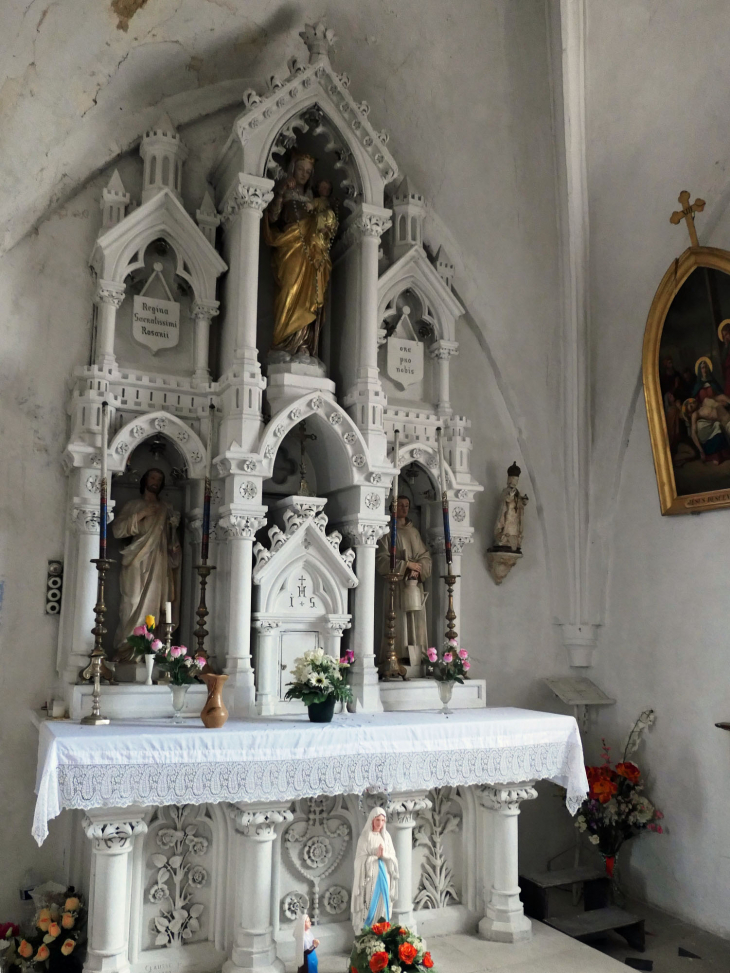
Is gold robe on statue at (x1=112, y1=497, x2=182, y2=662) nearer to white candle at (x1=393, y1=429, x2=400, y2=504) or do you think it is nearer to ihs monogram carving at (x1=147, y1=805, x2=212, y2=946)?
ihs monogram carving at (x1=147, y1=805, x2=212, y2=946)

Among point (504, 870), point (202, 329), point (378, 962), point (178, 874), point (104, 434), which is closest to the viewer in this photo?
point (378, 962)

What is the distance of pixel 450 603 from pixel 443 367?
2.10m

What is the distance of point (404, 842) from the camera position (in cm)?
605

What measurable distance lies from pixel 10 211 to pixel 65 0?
1.45 meters

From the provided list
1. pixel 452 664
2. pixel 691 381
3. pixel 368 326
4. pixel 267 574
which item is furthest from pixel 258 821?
pixel 691 381

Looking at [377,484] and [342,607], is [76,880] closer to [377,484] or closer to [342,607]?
[342,607]

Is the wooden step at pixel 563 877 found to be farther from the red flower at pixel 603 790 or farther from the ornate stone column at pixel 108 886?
the ornate stone column at pixel 108 886

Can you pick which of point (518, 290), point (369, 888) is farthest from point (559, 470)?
point (369, 888)

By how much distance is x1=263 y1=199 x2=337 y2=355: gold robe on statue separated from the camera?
7.05 metres

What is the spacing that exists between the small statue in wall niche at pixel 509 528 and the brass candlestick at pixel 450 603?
0.56 metres

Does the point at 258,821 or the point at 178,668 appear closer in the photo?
the point at 258,821

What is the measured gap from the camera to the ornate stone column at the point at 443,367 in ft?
25.4

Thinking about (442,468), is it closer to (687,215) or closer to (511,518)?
(511,518)

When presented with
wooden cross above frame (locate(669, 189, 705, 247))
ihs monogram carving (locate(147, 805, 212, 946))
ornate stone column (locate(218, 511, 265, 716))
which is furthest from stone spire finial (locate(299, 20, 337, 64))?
ihs monogram carving (locate(147, 805, 212, 946))
